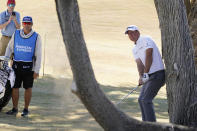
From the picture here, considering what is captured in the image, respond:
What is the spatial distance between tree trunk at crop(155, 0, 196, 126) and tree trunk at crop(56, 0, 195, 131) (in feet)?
2.19

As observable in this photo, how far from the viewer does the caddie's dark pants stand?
827 cm

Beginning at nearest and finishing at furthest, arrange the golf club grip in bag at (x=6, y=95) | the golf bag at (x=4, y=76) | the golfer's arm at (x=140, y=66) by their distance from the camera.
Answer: the golfer's arm at (x=140, y=66)
the golf bag at (x=4, y=76)
the golf club grip in bag at (x=6, y=95)

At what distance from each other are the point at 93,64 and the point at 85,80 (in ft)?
48.5

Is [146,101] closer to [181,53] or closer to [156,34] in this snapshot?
[181,53]

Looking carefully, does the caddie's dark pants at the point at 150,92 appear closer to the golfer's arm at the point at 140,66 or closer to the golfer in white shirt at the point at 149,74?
the golfer in white shirt at the point at 149,74

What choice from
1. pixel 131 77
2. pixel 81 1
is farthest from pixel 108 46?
pixel 81 1

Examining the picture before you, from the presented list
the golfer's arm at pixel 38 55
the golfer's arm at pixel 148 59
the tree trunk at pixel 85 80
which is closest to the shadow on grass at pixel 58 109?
the golfer's arm at pixel 38 55

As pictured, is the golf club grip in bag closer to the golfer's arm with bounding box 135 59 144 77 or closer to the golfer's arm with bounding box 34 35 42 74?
the golfer's arm with bounding box 34 35 42 74

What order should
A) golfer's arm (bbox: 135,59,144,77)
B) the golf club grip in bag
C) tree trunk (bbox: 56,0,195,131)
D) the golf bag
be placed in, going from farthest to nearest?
the golf club grip in bag < the golf bag < golfer's arm (bbox: 135,59,144,77) < tree trunk (bbox: 56,0,195,131)

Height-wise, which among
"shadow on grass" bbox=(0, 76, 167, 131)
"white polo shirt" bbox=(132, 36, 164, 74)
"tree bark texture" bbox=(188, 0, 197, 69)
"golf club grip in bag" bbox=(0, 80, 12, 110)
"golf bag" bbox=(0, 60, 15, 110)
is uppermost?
"tree bark texture" bbox=(188, 0, 197, 69)

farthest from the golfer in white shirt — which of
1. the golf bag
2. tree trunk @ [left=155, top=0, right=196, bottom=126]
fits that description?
Result: the golf bag

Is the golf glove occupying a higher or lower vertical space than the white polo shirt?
lower

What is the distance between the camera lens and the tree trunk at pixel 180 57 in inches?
289

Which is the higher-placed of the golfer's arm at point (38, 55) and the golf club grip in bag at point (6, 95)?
the golfer's arm at point (38, 55)
